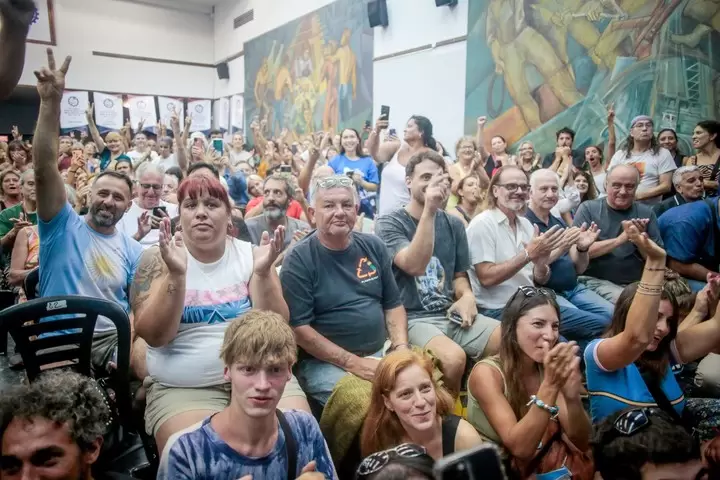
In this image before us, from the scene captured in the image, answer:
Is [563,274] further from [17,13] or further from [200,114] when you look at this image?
[200,114]

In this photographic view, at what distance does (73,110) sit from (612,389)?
14355mm

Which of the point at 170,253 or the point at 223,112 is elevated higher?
the point at 223,112

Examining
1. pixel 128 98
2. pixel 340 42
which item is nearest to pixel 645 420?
pixel 340 42

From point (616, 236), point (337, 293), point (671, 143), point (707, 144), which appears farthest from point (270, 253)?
point (671, 143)

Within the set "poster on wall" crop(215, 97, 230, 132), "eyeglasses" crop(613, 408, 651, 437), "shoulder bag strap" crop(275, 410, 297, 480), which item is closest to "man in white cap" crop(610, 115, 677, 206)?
"eyeglasses" crop(613, 408, 651, 437)

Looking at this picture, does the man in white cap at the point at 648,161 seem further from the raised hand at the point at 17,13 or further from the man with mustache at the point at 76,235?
the raised hand at the point at 17,13

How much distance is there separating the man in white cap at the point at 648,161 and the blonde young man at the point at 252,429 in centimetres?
435

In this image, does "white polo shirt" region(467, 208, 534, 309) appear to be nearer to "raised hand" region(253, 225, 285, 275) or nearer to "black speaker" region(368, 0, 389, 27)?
"raised hand" region(253, 225, 285, 275)

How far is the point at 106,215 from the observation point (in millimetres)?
2658

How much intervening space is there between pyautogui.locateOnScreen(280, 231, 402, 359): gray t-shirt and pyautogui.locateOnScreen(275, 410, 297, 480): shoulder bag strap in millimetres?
779

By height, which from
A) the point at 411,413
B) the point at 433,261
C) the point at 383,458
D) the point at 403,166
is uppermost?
the point at 403,166

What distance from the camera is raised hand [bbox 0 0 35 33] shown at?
136 cm

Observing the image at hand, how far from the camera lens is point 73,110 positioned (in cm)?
1306

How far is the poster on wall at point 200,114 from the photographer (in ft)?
48.9
